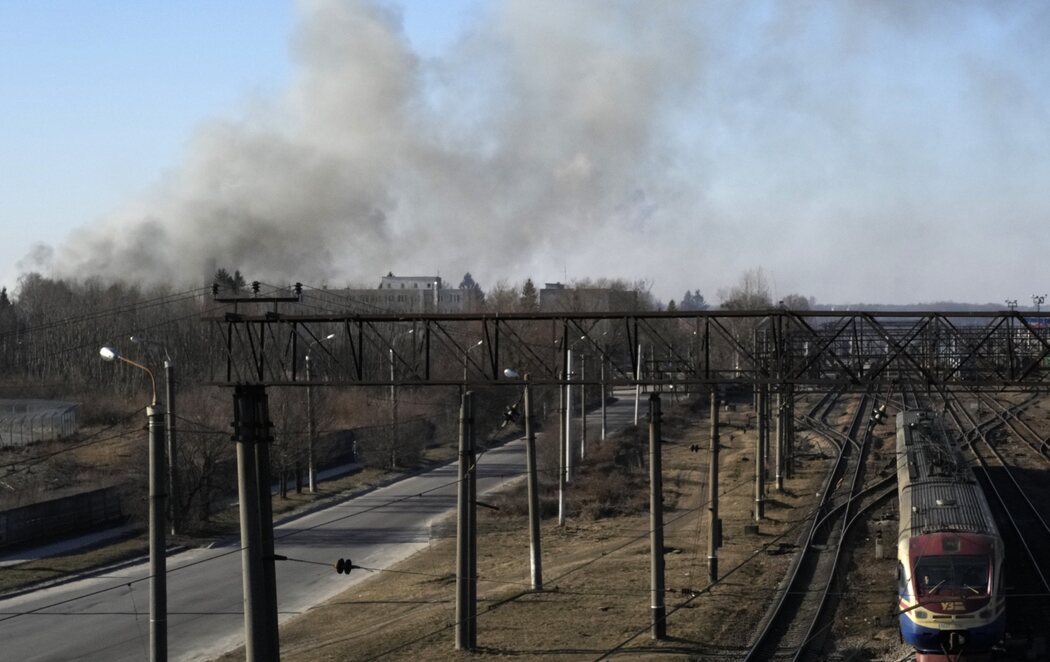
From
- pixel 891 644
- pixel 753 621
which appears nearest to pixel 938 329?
pixel 891 644

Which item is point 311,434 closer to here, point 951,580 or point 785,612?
point 785,612

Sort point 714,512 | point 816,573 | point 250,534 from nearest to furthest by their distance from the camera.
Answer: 1. point 250,534
2. point 714,512
3. point 816,573

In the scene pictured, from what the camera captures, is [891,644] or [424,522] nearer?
[891,644]

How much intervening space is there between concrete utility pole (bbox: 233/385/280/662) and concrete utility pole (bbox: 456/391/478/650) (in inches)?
148

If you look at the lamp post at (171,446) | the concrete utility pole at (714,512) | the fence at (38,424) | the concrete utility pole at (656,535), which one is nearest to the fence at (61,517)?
the lamp post at (171,446)

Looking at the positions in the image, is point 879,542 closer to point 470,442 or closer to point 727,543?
point 727,543

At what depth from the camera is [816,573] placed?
72.6ft

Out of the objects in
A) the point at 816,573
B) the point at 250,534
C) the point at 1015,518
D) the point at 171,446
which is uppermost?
the point at 250,534

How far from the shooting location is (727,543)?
2638 centimetres

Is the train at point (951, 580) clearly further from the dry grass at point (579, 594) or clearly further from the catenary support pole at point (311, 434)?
the catenary support pole at point (311, 434)

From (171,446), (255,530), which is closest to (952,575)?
(255,530)

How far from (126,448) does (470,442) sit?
29503mm

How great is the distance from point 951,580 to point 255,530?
33.3ft

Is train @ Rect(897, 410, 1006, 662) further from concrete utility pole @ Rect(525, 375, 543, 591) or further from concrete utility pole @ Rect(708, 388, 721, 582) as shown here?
concrete utility pole @ Rect(525, 375, 543, 591)
